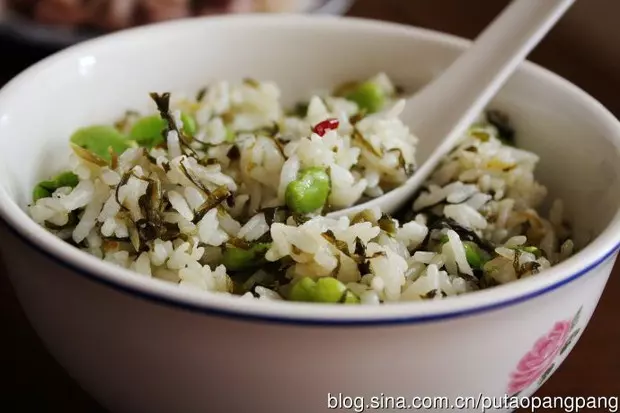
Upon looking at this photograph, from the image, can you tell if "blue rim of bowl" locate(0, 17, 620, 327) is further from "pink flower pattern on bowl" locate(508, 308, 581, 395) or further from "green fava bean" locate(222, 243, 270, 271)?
"green fava bean" locate(222, 243, 270, 271)

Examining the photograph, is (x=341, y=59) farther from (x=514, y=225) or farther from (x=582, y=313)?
(x=582, y=313)

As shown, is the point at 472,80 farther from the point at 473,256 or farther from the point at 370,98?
the point at 473,256

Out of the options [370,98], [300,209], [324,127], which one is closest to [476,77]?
[370,98]

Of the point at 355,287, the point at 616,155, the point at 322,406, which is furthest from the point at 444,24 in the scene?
the point at 322,406

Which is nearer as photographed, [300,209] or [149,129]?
[300,209]

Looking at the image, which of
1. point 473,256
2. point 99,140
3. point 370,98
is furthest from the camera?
point 370,98

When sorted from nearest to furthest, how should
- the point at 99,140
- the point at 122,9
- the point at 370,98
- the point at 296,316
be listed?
1. the point at 296,316
2. the point at 99,140
3. the point at 370,98
4. the point at 122,9
